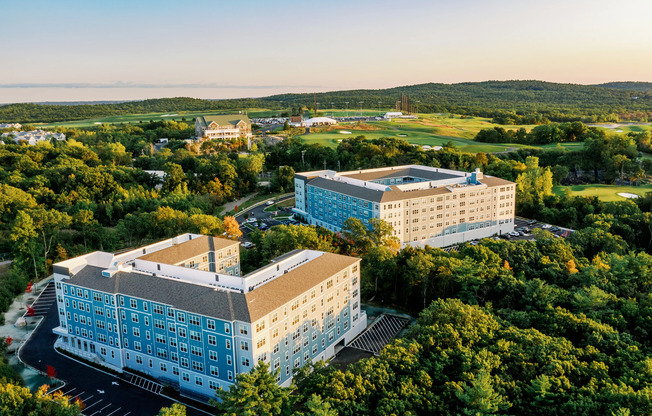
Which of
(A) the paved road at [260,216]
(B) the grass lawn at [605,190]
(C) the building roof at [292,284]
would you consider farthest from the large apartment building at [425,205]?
(C) the building roof at [292,284]

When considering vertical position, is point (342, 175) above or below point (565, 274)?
above

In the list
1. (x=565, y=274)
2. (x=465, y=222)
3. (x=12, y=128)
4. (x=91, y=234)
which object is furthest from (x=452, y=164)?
(x=12, y=128)

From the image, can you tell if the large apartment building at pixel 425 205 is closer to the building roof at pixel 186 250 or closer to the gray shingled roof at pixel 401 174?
the gray shingled roof at pixel 401 174

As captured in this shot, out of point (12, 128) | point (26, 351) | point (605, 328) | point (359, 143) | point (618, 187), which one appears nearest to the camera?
point (605, 328)

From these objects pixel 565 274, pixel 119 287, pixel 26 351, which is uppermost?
pixel 119 287

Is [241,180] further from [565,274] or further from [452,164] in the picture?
[565,274]

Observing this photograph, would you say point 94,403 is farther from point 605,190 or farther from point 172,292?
point 605,190
